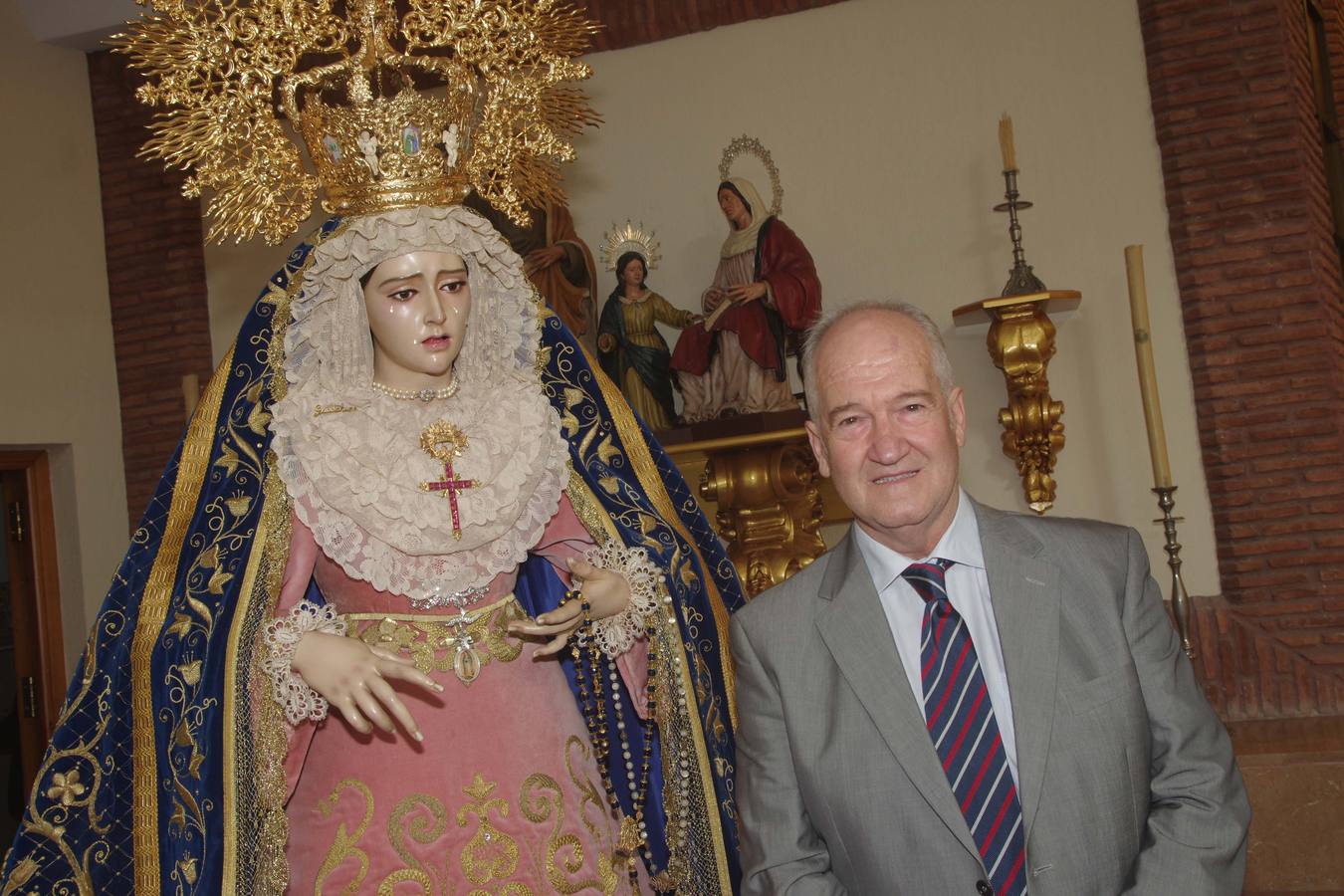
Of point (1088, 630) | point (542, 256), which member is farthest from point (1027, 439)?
point (1088, 630)

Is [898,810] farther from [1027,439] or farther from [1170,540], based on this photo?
[1027,439]

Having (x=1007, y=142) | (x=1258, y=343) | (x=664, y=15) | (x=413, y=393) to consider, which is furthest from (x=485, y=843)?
(x=664, y=15)

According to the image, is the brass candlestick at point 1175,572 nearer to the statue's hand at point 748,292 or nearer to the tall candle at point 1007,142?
the tall candle at point 1007,142

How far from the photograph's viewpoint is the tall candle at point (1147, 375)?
12.3 ft

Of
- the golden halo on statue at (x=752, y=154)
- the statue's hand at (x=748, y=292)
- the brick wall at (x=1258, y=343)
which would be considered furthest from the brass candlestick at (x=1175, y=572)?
the golden halo on statue at (x=752, y=154)

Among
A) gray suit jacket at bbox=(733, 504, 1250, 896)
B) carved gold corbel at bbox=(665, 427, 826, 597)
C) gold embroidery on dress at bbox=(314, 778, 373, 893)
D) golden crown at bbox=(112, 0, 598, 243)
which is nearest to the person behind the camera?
gray suit jacket at bbox=(733, 504, 1250, 896)

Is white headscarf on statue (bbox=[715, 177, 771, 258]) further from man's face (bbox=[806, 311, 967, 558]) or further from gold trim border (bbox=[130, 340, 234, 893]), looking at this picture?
man's face (bbox=[806, 311, 967, 558])

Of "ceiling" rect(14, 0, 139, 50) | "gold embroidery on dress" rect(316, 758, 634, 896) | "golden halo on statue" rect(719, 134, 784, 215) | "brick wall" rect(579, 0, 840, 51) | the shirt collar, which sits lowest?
"gold embroidery on dress" rect(316, 758, 634, 896)

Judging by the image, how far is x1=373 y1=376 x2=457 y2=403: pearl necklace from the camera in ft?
8.98

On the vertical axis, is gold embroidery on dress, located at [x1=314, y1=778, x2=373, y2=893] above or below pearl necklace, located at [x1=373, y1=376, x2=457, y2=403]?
below

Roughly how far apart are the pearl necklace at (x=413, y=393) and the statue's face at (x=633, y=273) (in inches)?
102

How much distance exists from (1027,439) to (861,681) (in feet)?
10.4

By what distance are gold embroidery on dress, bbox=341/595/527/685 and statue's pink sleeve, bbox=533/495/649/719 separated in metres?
0.25

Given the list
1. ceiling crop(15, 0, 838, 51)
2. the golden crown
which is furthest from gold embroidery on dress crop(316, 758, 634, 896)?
ceiling crop(15, 0, 838, 51)
